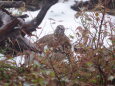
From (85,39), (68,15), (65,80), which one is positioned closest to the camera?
(65,80)

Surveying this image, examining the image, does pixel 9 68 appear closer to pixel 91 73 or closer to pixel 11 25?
pixel 91 73

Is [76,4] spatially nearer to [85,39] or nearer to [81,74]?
[85,39]

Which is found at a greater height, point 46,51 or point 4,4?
point 4,4

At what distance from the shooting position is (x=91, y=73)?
213 centimetres

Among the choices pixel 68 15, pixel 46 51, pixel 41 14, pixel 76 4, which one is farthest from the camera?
pixel 76 4

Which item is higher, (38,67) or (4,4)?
(4,4)

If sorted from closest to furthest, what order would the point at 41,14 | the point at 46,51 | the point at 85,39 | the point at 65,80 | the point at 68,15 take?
the point at 65,80, the point at 46,51, the point at 85,39, the point at 41,14, the point at 68,15

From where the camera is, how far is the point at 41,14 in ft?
14.5

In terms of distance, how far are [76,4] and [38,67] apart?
6.73 m

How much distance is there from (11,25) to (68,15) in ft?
15.7

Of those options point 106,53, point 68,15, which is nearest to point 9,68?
point 106,53

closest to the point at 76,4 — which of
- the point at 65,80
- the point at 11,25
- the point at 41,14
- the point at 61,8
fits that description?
the point at 61,8

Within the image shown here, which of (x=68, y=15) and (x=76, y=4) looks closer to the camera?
(x=68, y=15)

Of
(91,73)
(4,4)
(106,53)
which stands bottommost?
(91,73)
